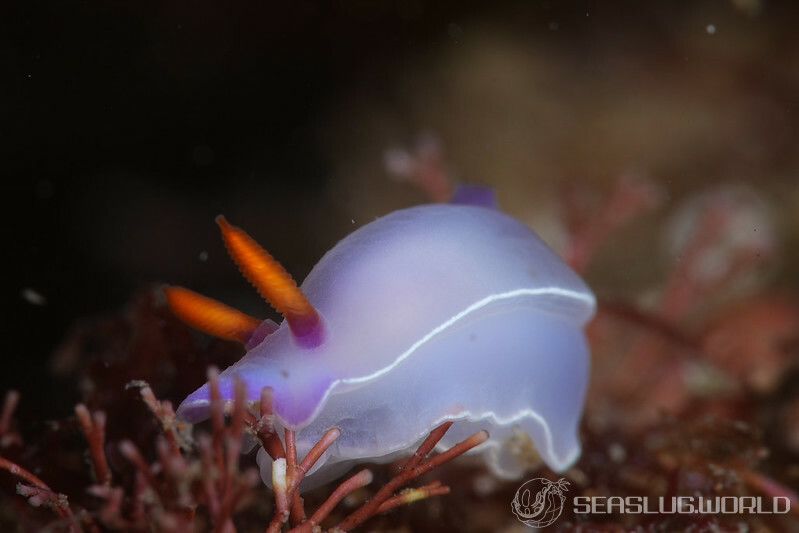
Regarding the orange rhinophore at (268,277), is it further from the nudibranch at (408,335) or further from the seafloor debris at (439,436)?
the seafloor debris at (439,436)

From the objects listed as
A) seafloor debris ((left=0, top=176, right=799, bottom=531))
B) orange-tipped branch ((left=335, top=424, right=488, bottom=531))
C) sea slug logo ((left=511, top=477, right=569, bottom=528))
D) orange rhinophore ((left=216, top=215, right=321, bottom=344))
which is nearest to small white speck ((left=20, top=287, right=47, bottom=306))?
seafloor debris ((left=0, top=176, right=799, bottom=531))

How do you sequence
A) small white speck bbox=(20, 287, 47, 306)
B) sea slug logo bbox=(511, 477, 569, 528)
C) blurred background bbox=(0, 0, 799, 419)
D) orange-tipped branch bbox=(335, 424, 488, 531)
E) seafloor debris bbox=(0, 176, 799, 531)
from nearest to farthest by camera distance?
seafloor debris bbox=(0, 176, 799, 531)
orange-tipped branch bbox=(335, 424, 488, 531)
sea slug logo bbox=(511, 477, 569, 528)
small white speck bbox=(20, 287, 47, 306)
blurred background bbox=(0, 0, 799, 419)

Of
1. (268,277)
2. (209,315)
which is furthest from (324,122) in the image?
(268,277)

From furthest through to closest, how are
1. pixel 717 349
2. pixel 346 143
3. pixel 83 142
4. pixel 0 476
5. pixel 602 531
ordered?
pixel 346 143 → pixel 83 142 → pixel 717 349 → pixel 602 531 → pixel 0 476

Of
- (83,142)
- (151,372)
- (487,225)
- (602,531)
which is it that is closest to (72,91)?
(83,142)

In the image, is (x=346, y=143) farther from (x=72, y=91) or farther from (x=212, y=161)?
(x=72, y=91)

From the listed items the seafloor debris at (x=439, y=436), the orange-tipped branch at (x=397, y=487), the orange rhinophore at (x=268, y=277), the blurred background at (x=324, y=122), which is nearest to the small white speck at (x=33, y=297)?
the seafloor debris at (x=439, y=436)

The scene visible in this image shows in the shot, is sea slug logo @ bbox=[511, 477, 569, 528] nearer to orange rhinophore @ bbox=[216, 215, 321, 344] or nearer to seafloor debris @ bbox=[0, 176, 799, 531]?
seafloor debris @ bbox=[0, 176, 799, 531]
